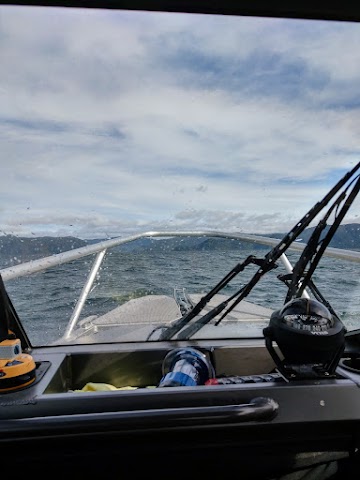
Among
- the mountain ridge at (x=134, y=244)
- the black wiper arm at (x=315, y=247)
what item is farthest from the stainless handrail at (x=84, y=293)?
the black wiper arm at (x=315, y=247)

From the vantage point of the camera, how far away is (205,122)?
146cm

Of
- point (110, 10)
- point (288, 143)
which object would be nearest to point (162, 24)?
point (110, 10)

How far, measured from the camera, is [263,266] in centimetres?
160

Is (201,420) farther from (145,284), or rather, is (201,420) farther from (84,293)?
(84,293)

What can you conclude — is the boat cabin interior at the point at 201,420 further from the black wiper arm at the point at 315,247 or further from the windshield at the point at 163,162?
the black wiper arm at the point at 315,247

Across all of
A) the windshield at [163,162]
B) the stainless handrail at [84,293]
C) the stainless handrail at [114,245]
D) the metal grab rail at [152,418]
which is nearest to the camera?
the metal grab rail at [152,418]

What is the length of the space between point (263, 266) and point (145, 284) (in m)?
0.54

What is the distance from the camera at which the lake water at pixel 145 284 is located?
1697 mm

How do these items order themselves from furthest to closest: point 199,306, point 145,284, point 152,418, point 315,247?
point 145,284 → point 199,306 → point 315,247 → point 152,418

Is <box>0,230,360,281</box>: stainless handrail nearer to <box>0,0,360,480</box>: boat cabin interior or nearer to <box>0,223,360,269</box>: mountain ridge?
<box>0,223,360,269</box>: mountain ridge

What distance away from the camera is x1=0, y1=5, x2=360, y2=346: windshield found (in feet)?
4.27

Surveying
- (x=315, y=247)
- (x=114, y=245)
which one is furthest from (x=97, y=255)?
(x=315, y=247)

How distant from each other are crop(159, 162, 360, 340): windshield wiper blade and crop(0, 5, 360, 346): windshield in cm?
2

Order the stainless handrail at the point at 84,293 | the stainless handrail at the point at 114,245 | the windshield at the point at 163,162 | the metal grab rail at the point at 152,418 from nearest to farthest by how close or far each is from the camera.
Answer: the metal grab rail at the point at 152,418
the windshield at the point at 163,162
the stainless handrail at the point at 114,245
the stainless handrail at the point at 84,293
